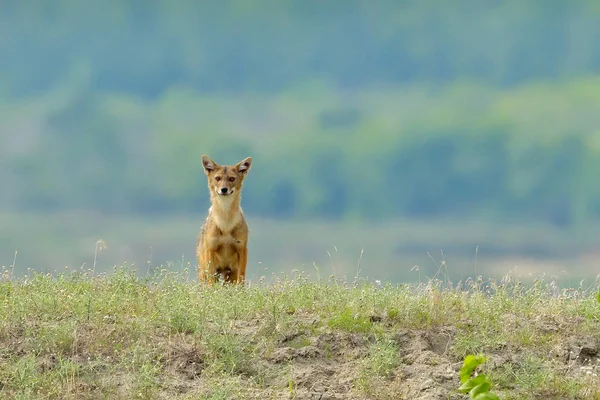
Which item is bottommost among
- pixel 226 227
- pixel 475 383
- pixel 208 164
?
pixel 475 383

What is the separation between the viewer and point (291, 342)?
36.7ft

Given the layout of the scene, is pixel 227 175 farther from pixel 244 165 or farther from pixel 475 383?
pixel 475 383

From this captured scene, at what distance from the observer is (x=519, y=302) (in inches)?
508

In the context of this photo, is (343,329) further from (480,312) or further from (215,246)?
(215,246)

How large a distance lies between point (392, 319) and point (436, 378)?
140 centimetres

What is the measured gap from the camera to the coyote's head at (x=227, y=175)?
651 inches

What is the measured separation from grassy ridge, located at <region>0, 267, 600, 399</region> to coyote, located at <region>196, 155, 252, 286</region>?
10.9ft

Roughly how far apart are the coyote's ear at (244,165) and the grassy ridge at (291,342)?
156 inches

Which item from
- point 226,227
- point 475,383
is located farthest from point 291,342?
point 226,227

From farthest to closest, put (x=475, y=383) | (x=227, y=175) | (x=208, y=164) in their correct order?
(x=208, y=164) < (x=227, y=175) < (x=475, y=383)

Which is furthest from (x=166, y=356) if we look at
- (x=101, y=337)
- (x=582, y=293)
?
(x=582, y=293)

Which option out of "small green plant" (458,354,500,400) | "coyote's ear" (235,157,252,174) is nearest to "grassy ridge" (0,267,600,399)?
"small green plant" (458,354,500,400)

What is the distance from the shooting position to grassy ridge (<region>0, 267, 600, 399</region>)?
406 inches

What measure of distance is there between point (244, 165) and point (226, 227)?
115 centimetres
